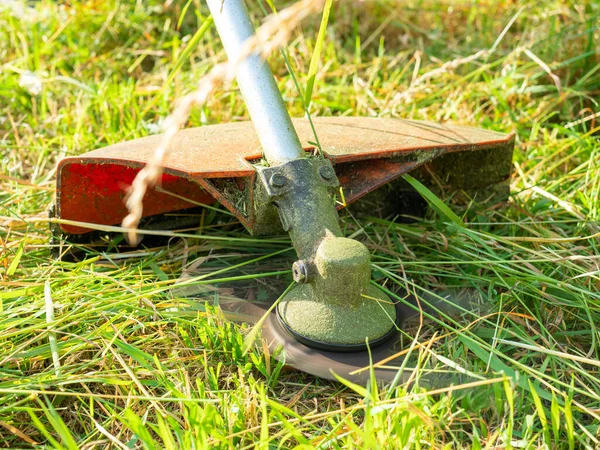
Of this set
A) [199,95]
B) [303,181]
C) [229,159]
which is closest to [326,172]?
[303,181]

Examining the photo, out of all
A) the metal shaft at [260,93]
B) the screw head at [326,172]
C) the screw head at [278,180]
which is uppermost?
the metal shaft at [260,93]

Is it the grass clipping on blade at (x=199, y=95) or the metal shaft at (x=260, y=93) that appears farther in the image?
the metal shaft at (x=260, y=93)

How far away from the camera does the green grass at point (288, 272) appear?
3.70ft

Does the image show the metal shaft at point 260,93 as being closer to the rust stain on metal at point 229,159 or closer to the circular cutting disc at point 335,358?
the rust stain on metal at point 229,159

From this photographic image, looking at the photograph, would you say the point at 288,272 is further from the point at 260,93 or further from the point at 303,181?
the point at 260,93

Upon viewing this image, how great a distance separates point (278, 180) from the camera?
1.34 m

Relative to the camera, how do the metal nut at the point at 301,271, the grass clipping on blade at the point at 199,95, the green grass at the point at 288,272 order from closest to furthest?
the grass clipping on blade at the point at 199,95 < the green grass at the point at 288,272 < the metal nut at the point at 301,271

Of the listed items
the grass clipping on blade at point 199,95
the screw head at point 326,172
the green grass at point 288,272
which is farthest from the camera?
the screw head at point 326,172

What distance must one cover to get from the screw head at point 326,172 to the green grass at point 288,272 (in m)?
0.20

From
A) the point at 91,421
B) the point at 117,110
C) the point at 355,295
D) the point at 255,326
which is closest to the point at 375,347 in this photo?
the point at 355,295

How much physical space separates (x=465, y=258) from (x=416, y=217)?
236 millimetres

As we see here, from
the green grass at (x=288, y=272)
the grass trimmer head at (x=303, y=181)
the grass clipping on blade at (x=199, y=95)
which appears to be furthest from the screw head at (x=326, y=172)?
the grass clipping on blade at (x=199, y=95)

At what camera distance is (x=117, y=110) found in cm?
225

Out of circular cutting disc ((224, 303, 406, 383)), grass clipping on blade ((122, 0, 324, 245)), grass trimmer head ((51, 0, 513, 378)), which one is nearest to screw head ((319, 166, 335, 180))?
grass trimmer head ((51, 0, 513, 378))
